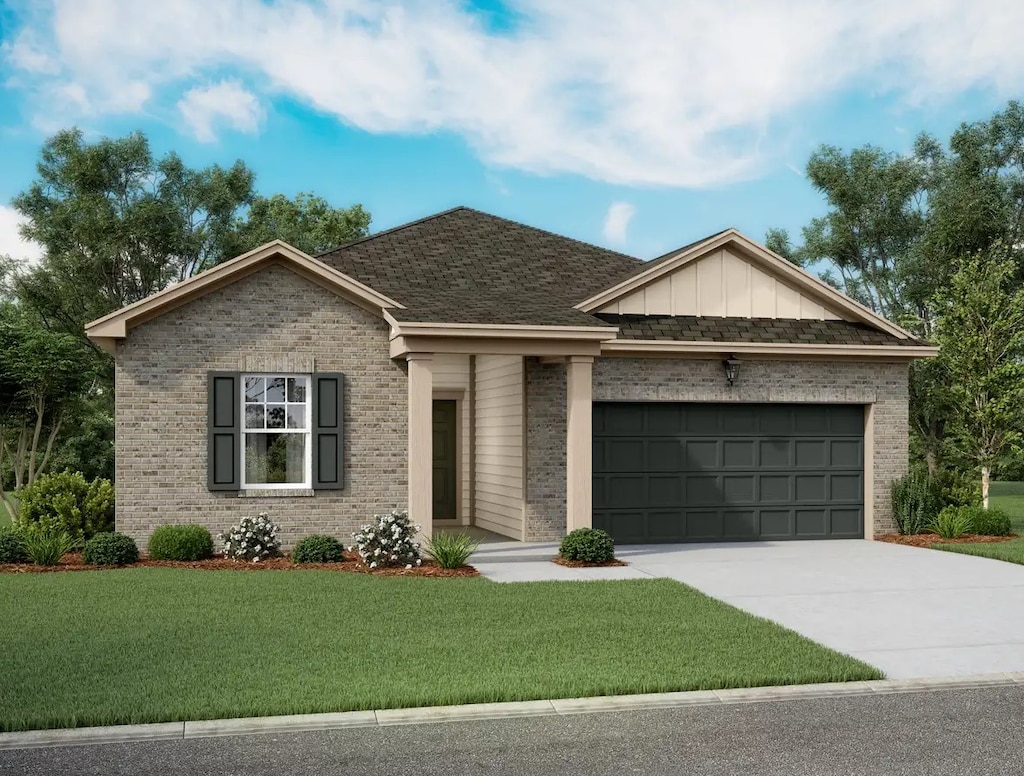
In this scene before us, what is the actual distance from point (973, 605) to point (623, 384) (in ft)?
23.7

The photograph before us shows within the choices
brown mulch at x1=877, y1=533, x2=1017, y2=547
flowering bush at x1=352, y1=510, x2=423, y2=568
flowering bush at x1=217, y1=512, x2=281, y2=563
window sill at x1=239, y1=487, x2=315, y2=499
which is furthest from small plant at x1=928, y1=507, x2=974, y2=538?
flowering bush at x1=217, y1=512, x2=281, y2=563

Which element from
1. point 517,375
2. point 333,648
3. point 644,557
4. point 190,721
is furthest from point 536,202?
point 190,721

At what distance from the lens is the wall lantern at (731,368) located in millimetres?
18000

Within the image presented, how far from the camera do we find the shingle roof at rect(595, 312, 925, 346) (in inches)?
708

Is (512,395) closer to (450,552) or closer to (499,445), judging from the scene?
(499,445)

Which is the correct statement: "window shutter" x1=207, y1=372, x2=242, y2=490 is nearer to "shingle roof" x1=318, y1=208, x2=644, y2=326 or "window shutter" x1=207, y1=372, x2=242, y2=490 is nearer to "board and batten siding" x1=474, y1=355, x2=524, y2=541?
"shingle roof" x1=318, y1=208, x2=644, y2=326

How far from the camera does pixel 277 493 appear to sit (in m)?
16.5

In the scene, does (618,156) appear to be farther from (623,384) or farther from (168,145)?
(623,384)

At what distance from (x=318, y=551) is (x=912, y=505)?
33.6 ft

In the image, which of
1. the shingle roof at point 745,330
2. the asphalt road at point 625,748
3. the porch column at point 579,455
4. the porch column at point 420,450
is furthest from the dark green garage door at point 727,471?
the asphalt road at point 625,748

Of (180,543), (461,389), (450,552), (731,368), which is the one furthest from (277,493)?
(731,368)

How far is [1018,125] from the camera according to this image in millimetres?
34125

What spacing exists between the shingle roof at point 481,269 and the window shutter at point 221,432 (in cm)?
283

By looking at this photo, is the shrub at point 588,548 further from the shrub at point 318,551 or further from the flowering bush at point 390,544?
the shrub at point 318,551
